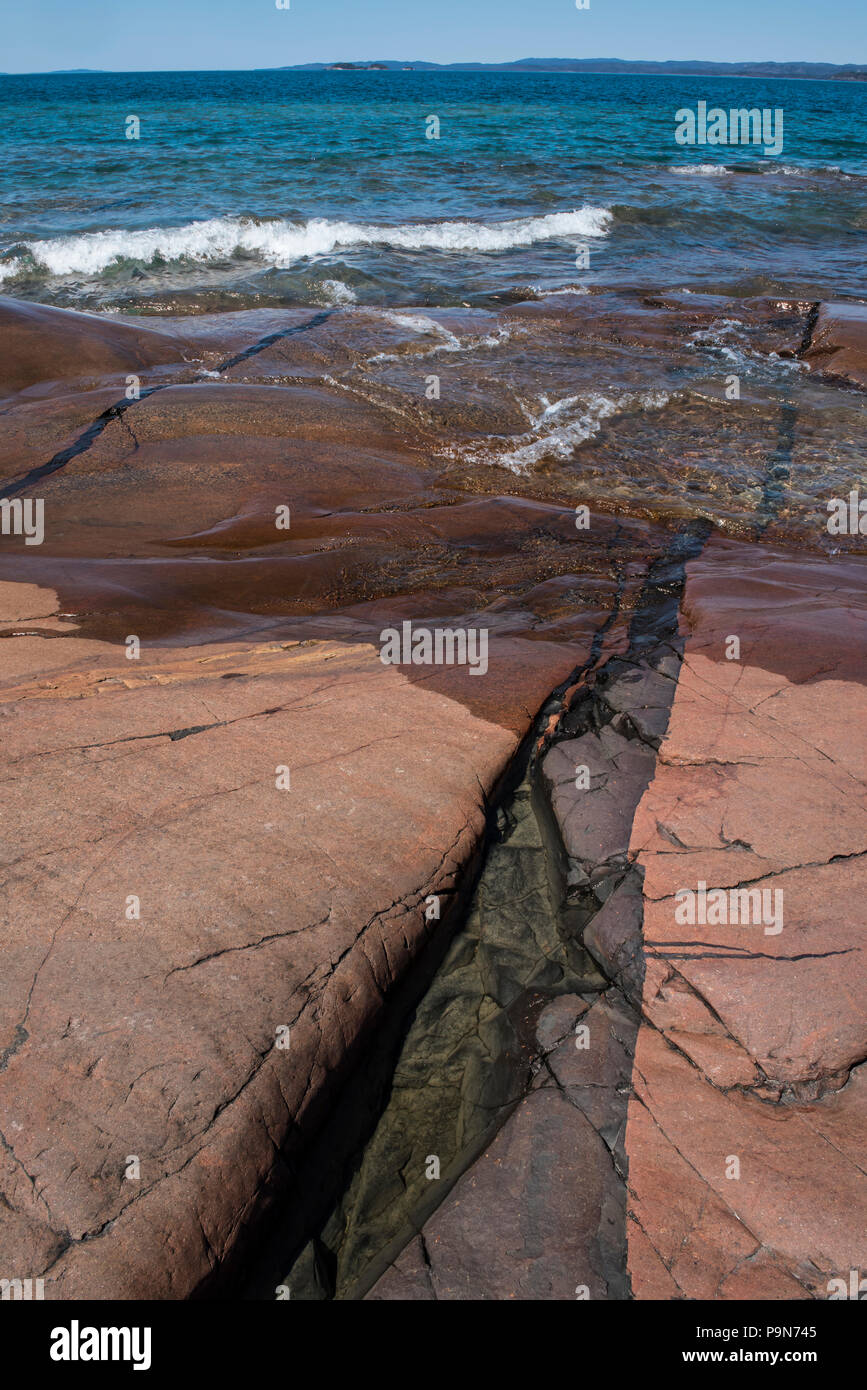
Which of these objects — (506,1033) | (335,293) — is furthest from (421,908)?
(335,293)

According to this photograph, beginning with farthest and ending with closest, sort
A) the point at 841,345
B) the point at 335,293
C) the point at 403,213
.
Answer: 1. the point at 403,213
2. the point at 335,293
3. the point at 841,345

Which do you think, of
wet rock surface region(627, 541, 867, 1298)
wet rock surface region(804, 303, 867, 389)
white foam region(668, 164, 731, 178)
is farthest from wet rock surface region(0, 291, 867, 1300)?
white foam region(668, 164, 731, 178)

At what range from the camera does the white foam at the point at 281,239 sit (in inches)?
531

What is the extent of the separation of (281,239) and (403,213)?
3.37 meters

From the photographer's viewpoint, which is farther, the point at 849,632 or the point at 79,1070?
the point at 849,632

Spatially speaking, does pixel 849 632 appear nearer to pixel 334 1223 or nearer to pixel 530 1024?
pixel 530 1024

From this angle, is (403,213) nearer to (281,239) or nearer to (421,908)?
(281,239)

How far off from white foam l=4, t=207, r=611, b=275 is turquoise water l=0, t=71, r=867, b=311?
36mm

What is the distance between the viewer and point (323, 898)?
9.83 feet

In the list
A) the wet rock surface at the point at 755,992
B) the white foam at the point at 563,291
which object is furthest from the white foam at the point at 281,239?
the wet rock surface at the point at 755,992

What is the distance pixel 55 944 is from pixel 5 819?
23.9 inches

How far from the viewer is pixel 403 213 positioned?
56.1 feet

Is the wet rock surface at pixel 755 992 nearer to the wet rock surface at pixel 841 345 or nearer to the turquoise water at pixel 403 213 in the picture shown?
the wet rock surface at pixel 841 345
